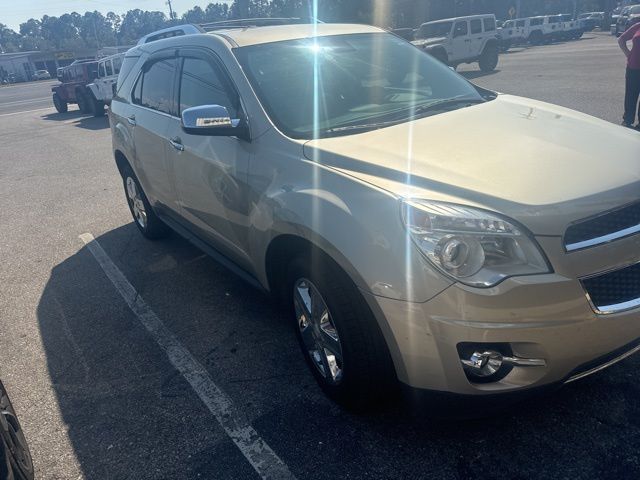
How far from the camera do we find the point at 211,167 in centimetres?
362

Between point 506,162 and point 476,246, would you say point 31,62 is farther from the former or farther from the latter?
point 476,246

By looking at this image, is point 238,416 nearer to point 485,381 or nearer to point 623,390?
point 485,381

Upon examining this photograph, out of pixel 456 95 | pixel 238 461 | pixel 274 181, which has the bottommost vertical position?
pixel 238 461

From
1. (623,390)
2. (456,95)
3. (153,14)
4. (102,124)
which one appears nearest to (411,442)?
(623,390)

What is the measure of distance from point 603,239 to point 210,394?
2179 mm

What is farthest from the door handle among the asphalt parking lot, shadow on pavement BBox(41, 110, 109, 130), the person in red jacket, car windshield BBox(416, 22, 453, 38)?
car windshield BBox(416, 22, 453, 38)

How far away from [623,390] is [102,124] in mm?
18225

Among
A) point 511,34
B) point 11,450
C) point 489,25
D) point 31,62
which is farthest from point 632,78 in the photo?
point 31,62

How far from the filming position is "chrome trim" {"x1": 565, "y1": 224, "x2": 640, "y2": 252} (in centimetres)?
219

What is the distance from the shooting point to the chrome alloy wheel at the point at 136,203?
5.67 m

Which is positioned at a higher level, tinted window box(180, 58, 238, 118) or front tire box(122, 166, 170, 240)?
tinted window box(180, 58, 238, 118)

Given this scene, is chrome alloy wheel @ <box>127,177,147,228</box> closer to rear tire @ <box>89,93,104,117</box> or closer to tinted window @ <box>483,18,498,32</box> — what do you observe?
rear tire @ <box>89,93,104,117</box>

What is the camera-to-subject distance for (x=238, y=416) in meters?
2.96

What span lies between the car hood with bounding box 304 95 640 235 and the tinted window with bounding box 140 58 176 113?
201cm
